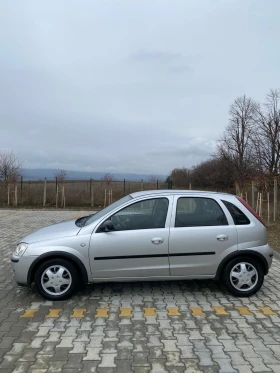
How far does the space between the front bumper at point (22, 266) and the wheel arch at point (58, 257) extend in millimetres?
43

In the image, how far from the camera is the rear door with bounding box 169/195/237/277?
472cm

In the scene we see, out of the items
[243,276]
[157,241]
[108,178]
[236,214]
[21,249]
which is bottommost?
[243,276]

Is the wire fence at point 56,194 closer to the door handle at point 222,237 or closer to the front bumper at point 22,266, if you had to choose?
the front bumper at point 22,266

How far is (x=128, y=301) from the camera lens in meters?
4.72

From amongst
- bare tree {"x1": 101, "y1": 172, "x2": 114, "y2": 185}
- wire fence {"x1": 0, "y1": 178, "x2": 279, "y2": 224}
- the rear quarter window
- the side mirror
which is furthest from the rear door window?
bare tree {"x1": 101, "y1": 172, "x2": 114, "y2": 185}

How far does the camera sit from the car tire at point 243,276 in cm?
484

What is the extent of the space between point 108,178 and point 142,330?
71.5 feet

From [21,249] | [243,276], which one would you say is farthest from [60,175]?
[243,276]

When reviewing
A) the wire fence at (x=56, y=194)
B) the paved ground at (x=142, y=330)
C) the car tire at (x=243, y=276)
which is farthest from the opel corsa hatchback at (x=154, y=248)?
the wire fence at (x=56, y=194)

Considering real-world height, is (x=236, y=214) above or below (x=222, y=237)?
above

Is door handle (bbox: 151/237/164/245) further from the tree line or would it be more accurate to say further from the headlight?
the tree line

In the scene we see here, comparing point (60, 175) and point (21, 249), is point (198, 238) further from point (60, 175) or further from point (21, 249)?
point (60, 175)

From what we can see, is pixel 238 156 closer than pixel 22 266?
No

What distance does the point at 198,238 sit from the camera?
4.75 metres
